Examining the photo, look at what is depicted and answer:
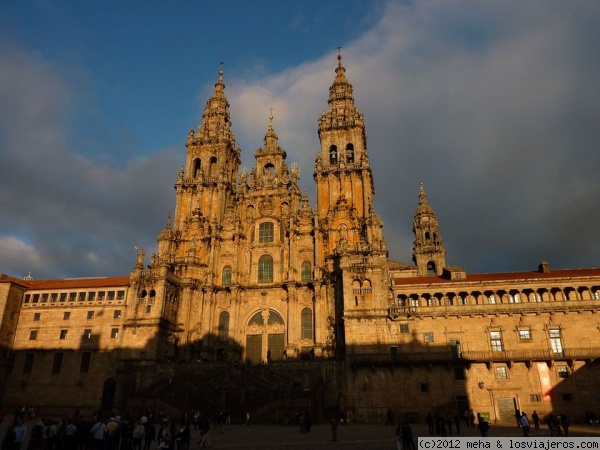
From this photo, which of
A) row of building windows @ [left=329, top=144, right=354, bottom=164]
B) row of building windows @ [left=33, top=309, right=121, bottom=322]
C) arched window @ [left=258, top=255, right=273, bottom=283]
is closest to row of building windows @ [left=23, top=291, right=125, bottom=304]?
row of building windows @ [left=33, top=309, right=121, bottom=322]

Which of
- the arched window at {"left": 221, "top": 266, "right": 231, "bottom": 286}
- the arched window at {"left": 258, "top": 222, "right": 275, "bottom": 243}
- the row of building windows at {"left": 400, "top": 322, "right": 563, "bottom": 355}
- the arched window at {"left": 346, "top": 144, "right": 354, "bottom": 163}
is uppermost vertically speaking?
the arched window at {"left": 346, "top": 144, "right": 354, "bottom": 163}

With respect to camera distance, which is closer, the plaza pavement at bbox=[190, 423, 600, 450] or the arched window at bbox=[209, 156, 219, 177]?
the plaza pavement at bbox=[190, 423, 600, 450]

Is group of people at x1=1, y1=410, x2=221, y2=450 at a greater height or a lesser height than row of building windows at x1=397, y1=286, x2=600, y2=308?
lesser

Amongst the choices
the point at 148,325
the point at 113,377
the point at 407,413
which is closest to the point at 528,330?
the point at 407,413

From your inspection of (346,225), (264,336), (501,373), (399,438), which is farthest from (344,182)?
(399,438)

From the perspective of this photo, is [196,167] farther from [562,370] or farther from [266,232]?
[562,370]

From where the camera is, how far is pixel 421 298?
162 feet

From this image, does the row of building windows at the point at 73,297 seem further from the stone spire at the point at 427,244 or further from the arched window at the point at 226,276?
the stone spire at the point at 427,244

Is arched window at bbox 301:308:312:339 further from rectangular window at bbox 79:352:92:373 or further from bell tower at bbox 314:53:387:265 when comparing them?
rectangular window at bbox 79:352:92:373

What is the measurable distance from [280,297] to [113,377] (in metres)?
21.3

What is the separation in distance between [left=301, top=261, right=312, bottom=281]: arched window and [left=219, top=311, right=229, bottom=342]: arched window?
10821 mm

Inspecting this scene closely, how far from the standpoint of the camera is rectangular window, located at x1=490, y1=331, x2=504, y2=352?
46.0 m

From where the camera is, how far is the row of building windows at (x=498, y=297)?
46750 mm

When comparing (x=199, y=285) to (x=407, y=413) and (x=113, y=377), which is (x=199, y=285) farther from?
(x=407, y=413)
